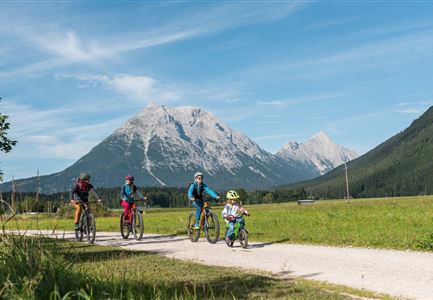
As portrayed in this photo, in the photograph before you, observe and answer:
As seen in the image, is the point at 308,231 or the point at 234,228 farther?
the point at 308,231

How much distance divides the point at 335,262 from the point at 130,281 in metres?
5.79

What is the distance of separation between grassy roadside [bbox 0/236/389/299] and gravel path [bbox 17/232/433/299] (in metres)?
0.78

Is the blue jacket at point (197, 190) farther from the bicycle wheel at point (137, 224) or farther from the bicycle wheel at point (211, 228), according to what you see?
the bicycle wheel at point (137, 224)

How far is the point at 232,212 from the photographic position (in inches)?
664

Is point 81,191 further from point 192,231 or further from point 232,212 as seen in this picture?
point 232,212

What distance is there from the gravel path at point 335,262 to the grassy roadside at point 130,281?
780 mm

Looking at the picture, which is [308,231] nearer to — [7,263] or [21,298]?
[7,263]

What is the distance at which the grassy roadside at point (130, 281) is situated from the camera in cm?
643

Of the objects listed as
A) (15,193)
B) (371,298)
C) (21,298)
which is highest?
(15,193)

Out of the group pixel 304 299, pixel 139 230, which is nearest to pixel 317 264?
pixel 304 299

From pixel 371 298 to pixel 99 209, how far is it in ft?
181

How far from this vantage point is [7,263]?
7891 millimetres

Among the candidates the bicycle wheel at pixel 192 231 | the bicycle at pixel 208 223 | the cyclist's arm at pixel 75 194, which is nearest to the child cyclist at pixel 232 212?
the bicycle at pixel 208 223

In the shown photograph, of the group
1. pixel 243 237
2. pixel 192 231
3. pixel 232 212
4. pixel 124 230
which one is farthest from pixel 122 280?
pixel 124 230
